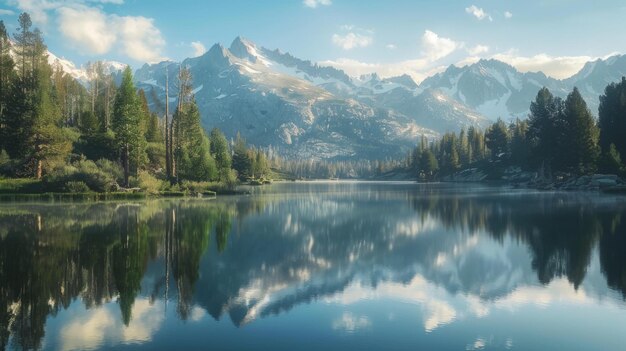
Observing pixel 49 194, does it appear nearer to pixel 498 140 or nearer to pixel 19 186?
pixel 19 186

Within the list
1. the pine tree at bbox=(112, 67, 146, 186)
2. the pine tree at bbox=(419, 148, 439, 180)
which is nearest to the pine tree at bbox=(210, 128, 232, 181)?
the pine tree at bbox=(112, 67, 146, 186)

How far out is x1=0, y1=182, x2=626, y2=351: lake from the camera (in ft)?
36.9

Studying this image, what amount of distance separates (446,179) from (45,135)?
16258 centimetres

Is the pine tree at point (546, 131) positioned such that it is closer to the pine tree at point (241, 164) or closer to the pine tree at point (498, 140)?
the pine tree at point (498, 140)

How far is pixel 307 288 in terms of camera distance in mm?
16344

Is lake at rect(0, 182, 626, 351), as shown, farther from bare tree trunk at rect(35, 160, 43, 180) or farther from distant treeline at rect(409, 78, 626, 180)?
distant treeline at rect(409, 78, 626, 180)

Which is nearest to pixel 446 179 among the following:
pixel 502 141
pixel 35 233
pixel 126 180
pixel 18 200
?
pixel 502 141

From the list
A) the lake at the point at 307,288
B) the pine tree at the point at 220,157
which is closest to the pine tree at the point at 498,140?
the pine tree at the point at 220,157

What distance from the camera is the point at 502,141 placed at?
16812 centimetres

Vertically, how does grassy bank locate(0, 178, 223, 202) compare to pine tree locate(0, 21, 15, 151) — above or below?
below

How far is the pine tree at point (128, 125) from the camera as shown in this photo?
6625cm

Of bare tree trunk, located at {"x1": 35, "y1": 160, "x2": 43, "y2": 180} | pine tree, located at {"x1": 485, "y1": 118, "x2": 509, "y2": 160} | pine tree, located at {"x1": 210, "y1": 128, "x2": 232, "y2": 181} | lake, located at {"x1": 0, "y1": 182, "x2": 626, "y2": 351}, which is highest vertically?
pine tree, located at {"x1": 485, "y1": 118, "x2": 509, "y2": 160}

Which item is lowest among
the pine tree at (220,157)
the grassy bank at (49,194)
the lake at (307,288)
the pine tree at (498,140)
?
the lake at (307,288)

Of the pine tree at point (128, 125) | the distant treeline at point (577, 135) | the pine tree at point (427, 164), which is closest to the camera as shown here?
the pine tree at point (128, 125)
